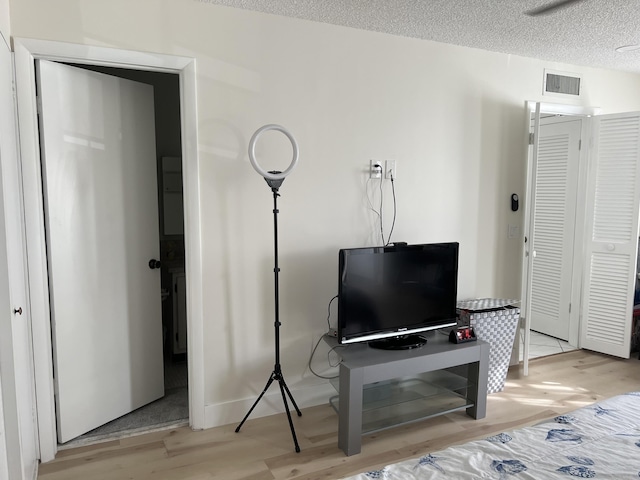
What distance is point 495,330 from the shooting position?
3.23 metres

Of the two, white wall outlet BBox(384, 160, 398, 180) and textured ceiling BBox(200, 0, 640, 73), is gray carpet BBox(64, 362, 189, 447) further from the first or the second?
textured ceiling BBox(200, 0, 640, 73)

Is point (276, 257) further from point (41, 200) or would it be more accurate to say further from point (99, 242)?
point (41, 200)

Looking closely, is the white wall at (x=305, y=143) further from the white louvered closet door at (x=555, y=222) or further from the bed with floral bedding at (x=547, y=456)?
the bed with floral bedding at (x=547, y=456)

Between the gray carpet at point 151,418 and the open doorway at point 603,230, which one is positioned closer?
the gray carpet at point 151,418

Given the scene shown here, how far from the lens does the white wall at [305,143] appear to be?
2600 millimetres

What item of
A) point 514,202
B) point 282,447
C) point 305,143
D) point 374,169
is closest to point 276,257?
point 305,143

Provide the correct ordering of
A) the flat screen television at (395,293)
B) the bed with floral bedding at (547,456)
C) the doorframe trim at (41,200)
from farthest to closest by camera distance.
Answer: the flat screen television at (395,293) → the doorframe trim at (41,200) → the bed with floral bedding at (547,456)

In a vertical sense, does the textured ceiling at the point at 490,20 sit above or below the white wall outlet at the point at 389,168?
above

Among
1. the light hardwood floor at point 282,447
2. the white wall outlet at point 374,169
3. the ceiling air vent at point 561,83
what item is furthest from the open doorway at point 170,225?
the ceiling air vent at point 561,83

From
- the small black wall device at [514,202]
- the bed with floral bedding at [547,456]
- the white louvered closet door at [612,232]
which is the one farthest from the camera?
the white louvered closet door at [612,232]

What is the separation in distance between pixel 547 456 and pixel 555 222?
139 inches

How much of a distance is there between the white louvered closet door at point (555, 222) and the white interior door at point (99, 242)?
3404mm

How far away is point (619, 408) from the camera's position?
1703mm

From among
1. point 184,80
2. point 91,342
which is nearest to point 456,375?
point 91,342
